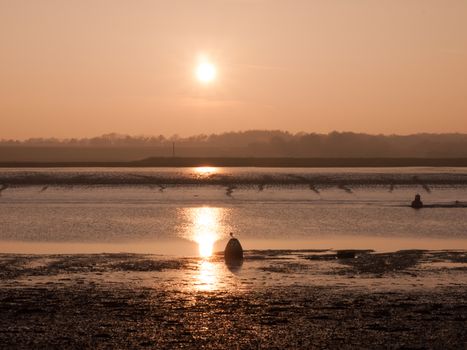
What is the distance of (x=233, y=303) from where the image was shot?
23562 millimetres

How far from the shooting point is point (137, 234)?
47.5 m

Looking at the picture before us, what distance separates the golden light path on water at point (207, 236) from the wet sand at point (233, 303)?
178 millimetres

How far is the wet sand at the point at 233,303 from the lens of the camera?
1925 centimetres

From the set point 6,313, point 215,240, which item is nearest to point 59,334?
point 6,313

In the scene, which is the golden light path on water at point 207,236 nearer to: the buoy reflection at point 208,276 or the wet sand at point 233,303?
the buoy reflection at point 208,276

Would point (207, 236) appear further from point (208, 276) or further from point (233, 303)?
point (233, 303)

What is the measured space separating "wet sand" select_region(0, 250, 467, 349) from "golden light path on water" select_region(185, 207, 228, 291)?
0.58 feet

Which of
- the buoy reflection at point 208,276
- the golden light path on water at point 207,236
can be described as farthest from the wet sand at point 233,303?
the golden light path on water at point 207,236

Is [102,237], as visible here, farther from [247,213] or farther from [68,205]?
[68,205]

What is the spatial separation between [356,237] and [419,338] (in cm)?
2684

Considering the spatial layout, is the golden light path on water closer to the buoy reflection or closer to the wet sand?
the buoy reflection

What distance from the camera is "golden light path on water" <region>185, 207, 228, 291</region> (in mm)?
28275

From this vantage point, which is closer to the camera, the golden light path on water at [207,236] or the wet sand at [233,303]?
the wet sand at [233,303]

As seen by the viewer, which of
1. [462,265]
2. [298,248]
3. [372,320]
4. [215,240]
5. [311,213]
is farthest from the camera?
[311,213]
